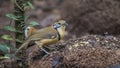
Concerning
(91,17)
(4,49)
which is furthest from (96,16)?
(4,49)

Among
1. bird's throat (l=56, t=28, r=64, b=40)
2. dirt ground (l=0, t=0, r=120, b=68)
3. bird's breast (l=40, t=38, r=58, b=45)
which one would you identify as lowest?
dirt ground (l=0, t=0, r=120, b=68)

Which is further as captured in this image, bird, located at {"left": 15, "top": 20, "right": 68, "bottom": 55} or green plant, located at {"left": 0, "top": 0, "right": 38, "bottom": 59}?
green plant, located at {"left": 0, "top": 0, "right": 38, "bottom": 59}

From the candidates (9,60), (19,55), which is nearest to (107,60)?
(19,55)

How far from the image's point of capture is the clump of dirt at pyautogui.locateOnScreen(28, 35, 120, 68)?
6.98 meters

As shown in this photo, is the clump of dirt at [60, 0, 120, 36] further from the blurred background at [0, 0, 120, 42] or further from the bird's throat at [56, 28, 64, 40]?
the bird's throat at [56, 28, 64, 40]

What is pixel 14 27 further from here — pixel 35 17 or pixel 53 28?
pixel 35 17

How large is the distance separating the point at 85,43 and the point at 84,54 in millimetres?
649

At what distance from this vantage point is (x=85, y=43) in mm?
7750

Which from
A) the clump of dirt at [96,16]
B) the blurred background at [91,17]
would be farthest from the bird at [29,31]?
the clump of dirt at [96,16]

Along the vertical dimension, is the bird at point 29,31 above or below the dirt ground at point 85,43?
above

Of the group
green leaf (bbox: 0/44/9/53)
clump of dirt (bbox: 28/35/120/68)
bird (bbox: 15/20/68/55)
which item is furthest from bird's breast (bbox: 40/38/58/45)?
green leaf (bbox: 0/44/9/53)

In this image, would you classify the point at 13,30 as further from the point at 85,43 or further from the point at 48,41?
the point at 85,43

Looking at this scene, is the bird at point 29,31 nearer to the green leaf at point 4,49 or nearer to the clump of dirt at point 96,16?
the green leaf at point 4,49

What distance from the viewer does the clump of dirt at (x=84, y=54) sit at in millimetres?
6976
